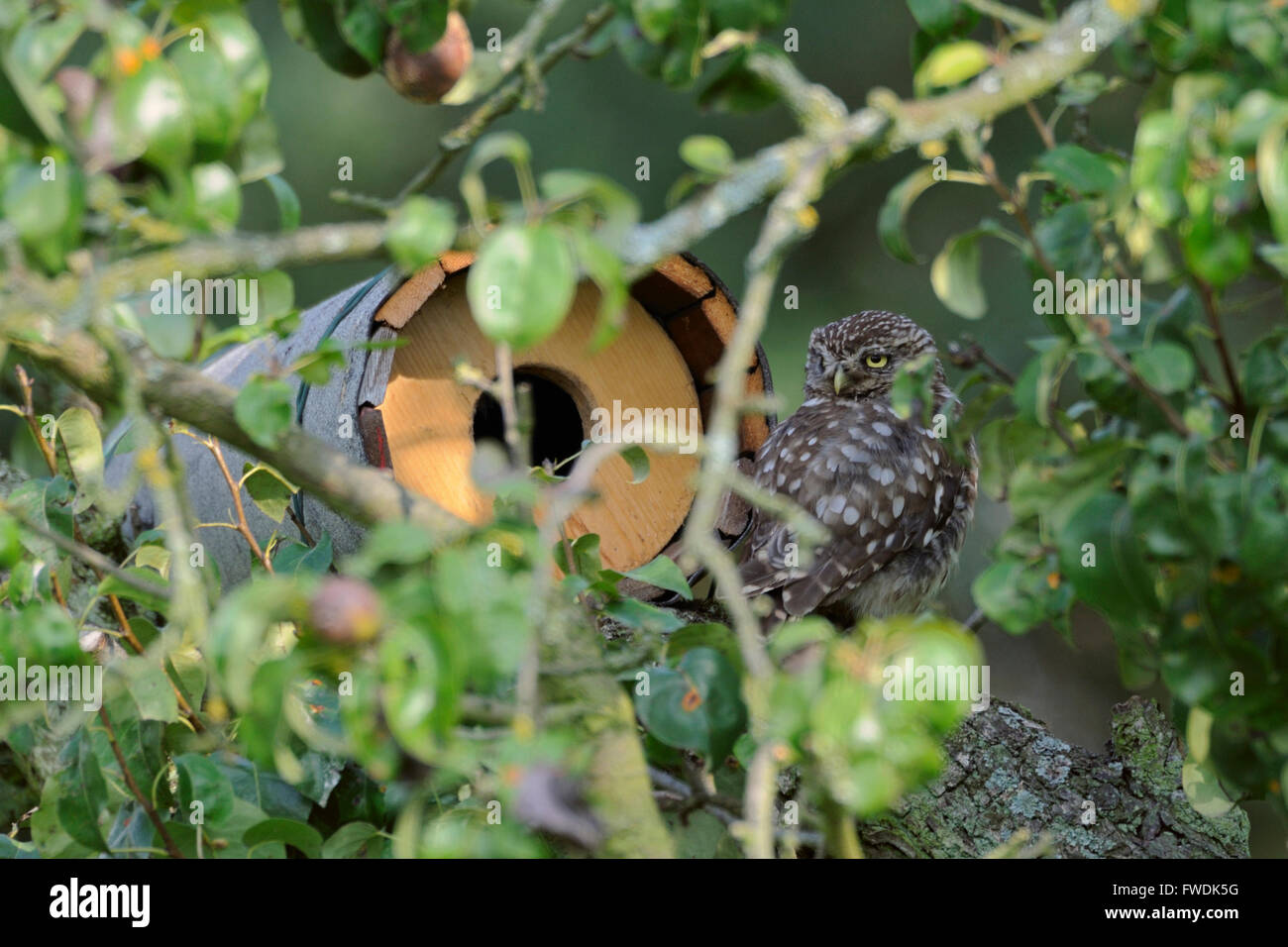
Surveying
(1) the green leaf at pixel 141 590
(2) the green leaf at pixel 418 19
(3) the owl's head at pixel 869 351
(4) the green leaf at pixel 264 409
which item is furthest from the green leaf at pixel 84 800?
(3) the owl's head at pixel 869 351

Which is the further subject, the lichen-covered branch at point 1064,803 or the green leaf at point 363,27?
the lichen-covered branch at point 1064,803

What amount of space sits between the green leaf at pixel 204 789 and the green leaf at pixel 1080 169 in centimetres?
104

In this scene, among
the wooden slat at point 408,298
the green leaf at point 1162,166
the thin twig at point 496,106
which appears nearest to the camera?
the green leaf at point 1162,166

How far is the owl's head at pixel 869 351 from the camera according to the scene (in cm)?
295

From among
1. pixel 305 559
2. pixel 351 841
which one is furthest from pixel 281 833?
pixel 305 559

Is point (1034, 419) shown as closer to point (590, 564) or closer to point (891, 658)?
point (891, 658)

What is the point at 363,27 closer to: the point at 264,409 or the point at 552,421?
the point at 264,409

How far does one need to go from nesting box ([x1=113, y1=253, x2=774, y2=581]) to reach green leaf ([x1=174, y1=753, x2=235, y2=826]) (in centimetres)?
74

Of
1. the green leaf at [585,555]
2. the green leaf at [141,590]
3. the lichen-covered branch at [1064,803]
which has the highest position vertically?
the green leaf at [585,555]

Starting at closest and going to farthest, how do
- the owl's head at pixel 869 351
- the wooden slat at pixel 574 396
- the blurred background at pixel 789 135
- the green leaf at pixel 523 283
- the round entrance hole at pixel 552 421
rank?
the green leaf at pixel 523 283 → the wooden slat at pixel 574 396 → the round entrance hole at pixel 552 421 → the owl's head at pixel 869 351 → the blurred background at pixel 789 135

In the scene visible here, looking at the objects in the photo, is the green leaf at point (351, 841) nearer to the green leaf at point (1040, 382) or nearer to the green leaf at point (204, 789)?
the green leaf at point (204, 789)

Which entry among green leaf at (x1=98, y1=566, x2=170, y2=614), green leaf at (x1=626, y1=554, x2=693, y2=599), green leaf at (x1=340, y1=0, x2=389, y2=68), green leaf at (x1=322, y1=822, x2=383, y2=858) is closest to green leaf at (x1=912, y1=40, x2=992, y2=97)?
green leaf at (x1=340, y1=0, x2=389, y2=68)

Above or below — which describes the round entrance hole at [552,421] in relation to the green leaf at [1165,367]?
above

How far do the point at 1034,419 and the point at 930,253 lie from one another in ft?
12.0
